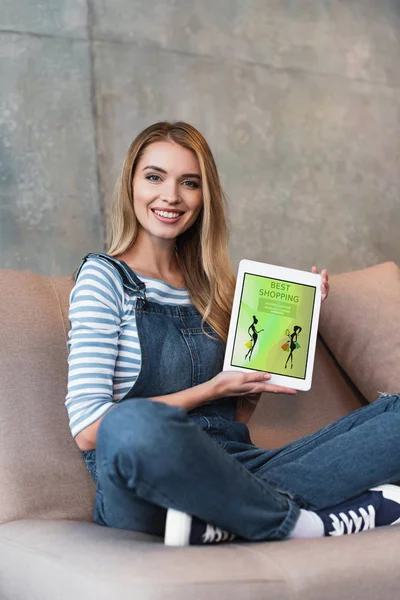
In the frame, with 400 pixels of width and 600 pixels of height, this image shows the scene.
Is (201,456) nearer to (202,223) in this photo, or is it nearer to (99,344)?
(99,344)

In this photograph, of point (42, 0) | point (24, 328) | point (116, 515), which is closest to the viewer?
point (116, 515)

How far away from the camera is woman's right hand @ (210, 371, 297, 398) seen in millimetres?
1704

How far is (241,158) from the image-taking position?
2.96 m

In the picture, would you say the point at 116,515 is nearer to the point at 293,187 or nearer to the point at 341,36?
the point at 293,187

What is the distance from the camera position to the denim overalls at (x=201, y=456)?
127 cm

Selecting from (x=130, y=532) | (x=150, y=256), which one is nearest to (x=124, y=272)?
(x=150, y=256)

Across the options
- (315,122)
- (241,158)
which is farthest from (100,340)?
(315,122)

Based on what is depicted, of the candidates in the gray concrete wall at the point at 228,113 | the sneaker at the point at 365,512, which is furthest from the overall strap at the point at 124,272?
the gray concrete wall at the point at 228,113

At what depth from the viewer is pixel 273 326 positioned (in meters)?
1.87

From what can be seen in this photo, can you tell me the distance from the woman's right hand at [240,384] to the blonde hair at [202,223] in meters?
0.17

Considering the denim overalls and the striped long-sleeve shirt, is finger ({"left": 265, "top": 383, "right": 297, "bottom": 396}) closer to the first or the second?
the denim overalls

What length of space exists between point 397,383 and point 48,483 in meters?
0.96

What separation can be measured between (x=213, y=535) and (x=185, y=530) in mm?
58

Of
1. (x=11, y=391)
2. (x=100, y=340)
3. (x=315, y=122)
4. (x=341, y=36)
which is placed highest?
(x=341, y=36)
